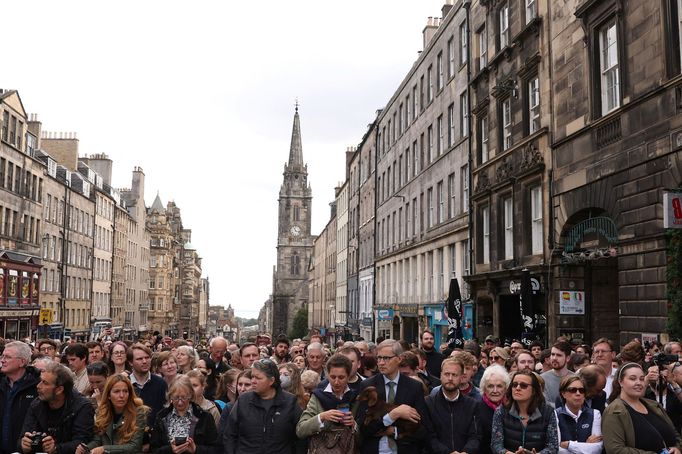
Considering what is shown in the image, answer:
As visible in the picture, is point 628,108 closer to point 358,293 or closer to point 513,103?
point 513,103

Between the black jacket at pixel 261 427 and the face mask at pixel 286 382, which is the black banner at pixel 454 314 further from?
the black jacket at pixel 261 427

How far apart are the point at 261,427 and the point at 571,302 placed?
554 inches

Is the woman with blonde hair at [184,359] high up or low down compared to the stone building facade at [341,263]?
down

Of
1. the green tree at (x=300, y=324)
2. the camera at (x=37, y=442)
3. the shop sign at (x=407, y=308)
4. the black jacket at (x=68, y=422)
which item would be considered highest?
the shop sign at (x=407, y=308)

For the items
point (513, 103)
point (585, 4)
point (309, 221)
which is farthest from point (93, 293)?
point (309, 221)

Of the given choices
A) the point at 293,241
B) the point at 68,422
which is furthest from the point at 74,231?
the point at 293,241

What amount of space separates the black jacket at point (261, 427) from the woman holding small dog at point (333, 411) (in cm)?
22

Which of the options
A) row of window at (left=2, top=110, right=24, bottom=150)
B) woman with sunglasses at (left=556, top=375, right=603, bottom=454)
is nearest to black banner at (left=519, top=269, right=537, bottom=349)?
woman with sunglasses at (left=556, top=375, right=603, bottom=454)

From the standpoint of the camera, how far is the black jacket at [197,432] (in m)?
6.84

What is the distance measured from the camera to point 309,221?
142 meters

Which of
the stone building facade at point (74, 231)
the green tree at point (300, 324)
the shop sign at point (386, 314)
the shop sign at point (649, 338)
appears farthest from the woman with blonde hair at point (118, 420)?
the green tree at point (300, 324)

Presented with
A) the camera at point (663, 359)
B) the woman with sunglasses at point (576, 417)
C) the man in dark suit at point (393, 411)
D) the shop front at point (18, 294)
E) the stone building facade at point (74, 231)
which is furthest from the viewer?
the stone building facade at point (74, 231)

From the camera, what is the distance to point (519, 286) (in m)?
21.8

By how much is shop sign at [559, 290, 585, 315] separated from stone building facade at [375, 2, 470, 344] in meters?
9.12
